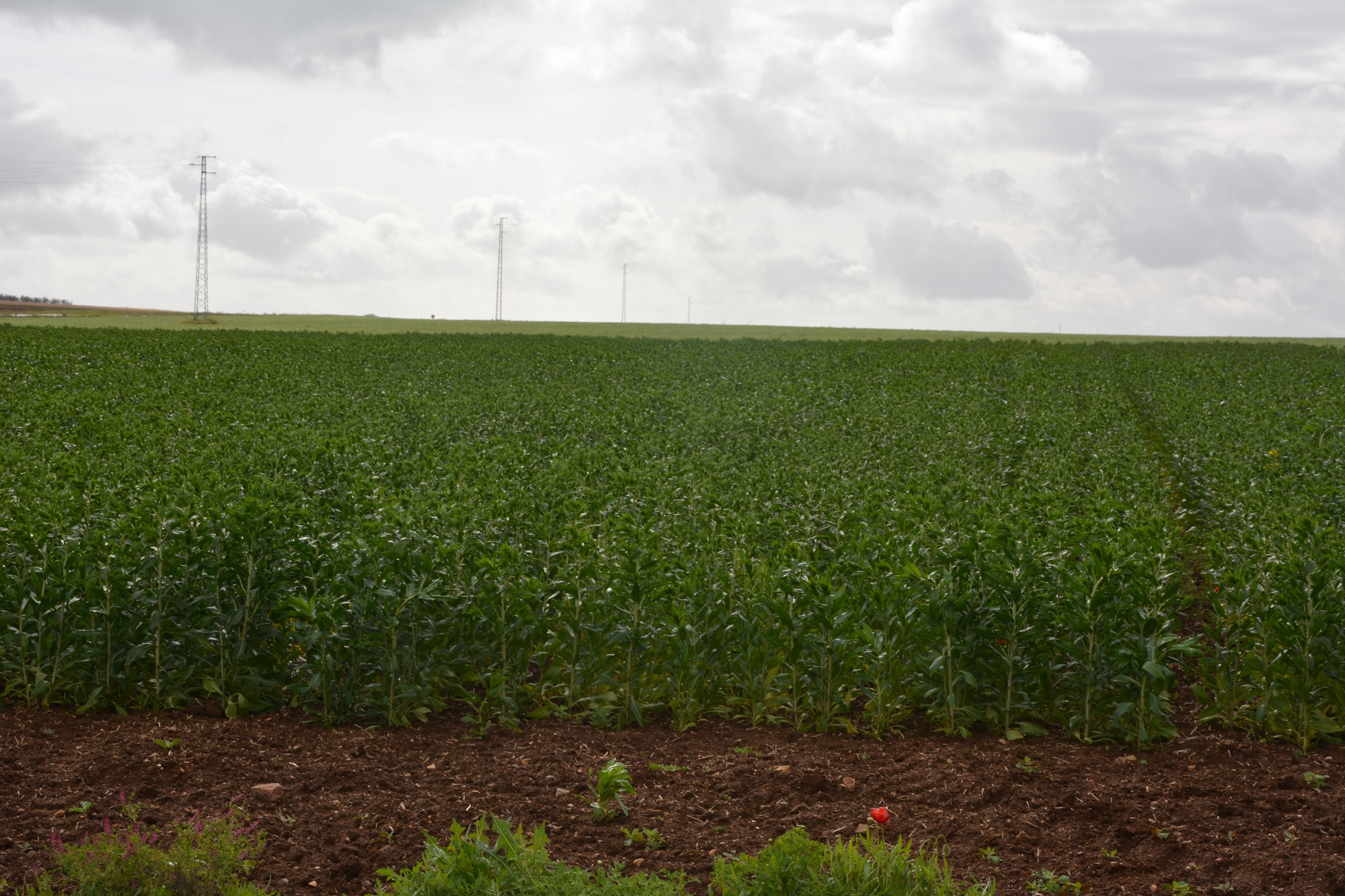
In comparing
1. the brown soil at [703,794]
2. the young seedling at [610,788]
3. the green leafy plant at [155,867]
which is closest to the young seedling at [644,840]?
the brown soil at [703,794]

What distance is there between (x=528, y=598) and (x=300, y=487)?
20.5ft

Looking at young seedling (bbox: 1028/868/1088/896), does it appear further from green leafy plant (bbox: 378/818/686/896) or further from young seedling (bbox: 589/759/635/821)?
young seedling (bbox: 589/759/635/821)

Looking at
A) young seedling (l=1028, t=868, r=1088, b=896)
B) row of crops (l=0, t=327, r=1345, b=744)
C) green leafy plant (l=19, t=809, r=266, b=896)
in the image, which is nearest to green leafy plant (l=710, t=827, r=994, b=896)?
young seedling (l=1028, t=868, r=1088, b=896)

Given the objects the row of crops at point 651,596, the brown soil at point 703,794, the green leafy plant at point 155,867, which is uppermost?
the row of crops at point 651,596

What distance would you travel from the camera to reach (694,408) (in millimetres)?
25797

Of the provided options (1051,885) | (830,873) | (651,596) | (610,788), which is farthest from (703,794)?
(1051,885)

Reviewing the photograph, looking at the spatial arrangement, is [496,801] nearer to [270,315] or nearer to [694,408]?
[694,408]

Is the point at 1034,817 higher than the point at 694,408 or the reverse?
the reverse

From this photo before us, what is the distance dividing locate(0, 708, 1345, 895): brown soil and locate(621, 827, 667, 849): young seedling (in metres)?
0.06

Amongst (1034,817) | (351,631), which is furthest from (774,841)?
(351,631)

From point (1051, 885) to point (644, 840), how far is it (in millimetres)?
2345

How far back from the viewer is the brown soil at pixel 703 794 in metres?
5.69

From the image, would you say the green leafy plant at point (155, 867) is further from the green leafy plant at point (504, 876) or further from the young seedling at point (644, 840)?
the young seedling at point (644, 840)

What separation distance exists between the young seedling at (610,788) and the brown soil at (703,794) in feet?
0.34
